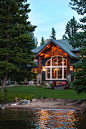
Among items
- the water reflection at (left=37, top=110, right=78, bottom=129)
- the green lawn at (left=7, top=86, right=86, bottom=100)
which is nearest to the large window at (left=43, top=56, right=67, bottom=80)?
the green lawn at (left=7, top=86, right=86, bottom=100)

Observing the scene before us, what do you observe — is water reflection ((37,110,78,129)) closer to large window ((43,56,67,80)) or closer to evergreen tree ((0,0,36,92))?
evergreen tree ((0,0,36,92))

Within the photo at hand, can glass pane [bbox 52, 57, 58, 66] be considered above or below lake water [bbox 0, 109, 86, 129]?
above

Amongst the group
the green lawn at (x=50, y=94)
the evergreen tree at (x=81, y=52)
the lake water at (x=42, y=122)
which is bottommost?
the lake water at (x=42, y=122)

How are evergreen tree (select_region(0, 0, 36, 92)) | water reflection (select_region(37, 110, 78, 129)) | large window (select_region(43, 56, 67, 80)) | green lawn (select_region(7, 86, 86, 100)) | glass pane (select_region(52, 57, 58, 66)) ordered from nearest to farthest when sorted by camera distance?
1. water reflection (select_region(37, 110, 78, 129))
2. green lawn (select_region(7, 86, 86, 100))
3. evergreen tree (select_region(0, 0, 36, 92))
4. large window (select_region(43, 56, 67, 80))
5. glass pane (select_region(52, 57, 58, 66))

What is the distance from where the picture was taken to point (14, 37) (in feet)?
60.8

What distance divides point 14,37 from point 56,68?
20.2 metres

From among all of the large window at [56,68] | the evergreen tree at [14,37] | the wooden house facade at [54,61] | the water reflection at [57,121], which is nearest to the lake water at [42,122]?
the water reflection at [57,121]

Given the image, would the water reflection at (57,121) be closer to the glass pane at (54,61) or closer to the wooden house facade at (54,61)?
the wooden house facade at (54,61)

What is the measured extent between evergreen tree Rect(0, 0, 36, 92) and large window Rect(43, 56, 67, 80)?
59.4 ft

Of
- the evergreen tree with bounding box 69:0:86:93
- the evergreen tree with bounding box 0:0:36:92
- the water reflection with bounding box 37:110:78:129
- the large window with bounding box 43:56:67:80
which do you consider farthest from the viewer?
the large window with bounding box 43:56:67:80

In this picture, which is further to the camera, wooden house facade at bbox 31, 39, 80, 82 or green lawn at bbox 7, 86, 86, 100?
wooden house facade at bbox 31, 39, 80, 82

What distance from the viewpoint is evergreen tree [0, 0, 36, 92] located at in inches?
723

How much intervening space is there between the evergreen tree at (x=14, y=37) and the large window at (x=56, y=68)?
18093 millimetres

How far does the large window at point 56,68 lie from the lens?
37406mm
